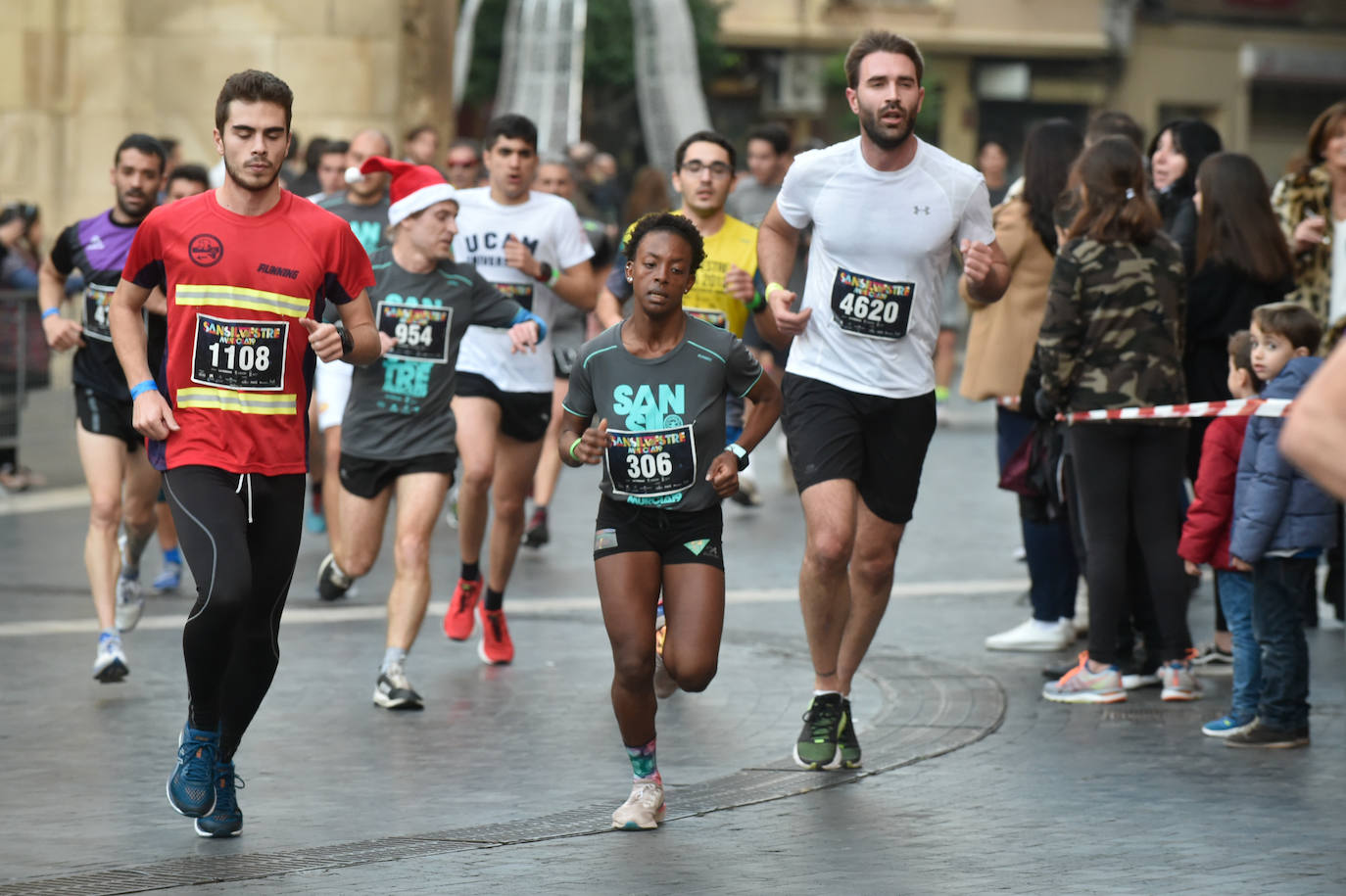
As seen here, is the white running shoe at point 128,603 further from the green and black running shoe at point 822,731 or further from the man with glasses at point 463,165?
the man with glasses at point 463,165

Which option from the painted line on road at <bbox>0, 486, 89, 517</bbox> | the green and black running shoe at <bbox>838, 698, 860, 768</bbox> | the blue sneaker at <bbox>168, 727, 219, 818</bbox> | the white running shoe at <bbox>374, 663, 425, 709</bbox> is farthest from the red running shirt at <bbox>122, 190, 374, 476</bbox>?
the painted line on road at <bbox>0, 486, 89, 517</bbox>

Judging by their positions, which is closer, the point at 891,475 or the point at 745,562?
the point at 891,475

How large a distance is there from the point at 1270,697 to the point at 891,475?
1512 mm

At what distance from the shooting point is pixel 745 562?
11.6 m

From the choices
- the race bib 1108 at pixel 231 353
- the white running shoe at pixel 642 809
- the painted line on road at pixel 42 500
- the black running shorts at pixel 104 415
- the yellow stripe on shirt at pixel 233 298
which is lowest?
the painted line on road at pixel 42 500

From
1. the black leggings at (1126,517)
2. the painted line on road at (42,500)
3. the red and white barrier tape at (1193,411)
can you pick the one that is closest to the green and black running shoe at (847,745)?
the black leggings at (1126,517)

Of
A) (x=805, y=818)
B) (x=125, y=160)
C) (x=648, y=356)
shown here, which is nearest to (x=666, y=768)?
(x=805, y=818)

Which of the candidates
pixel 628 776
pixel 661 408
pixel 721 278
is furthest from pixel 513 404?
pixel 661 408

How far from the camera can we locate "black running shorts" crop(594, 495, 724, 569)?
6219mm

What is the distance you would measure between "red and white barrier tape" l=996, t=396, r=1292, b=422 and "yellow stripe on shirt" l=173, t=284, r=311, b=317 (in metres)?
3.26

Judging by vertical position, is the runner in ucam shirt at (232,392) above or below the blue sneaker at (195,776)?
above

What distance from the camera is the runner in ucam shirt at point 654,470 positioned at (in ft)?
20.0

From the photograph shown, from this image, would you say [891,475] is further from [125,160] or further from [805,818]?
[125,160]

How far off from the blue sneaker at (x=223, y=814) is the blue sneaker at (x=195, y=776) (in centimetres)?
3
